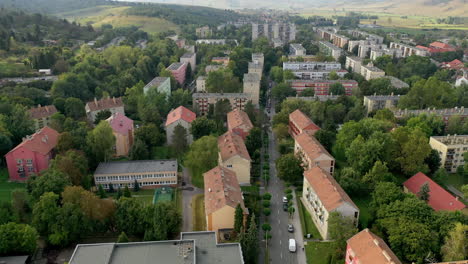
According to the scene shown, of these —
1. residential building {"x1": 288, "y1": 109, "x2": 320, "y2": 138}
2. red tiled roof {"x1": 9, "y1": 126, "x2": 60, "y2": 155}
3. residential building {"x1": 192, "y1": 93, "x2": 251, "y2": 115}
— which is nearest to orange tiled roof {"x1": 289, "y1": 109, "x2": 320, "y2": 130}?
residential building {"x1": 288, "y1": 109, "x2": 320, "y2": 138}

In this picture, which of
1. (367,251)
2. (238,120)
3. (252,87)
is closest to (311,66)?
(252,87)

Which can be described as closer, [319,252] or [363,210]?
[319,252]

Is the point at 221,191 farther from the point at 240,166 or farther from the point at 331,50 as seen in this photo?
the point at 331,50

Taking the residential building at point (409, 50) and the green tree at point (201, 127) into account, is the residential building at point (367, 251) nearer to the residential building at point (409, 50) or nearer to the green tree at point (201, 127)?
the green tree at point (201, 127)

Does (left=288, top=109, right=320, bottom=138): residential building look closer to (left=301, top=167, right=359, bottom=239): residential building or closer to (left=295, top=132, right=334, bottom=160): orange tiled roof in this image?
(left=295, top=132, right=334, bottom=160): orange tiled roof

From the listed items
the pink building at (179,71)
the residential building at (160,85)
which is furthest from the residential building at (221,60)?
the residential building at (160,85)

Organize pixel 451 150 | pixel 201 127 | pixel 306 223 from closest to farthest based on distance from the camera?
pixel 306 223
pixel 451 150
pixel 201 127

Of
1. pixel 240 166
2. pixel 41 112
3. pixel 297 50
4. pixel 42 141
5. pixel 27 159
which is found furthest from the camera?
pixel 297 50

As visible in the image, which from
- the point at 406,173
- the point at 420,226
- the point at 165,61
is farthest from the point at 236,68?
the point at 420,226
